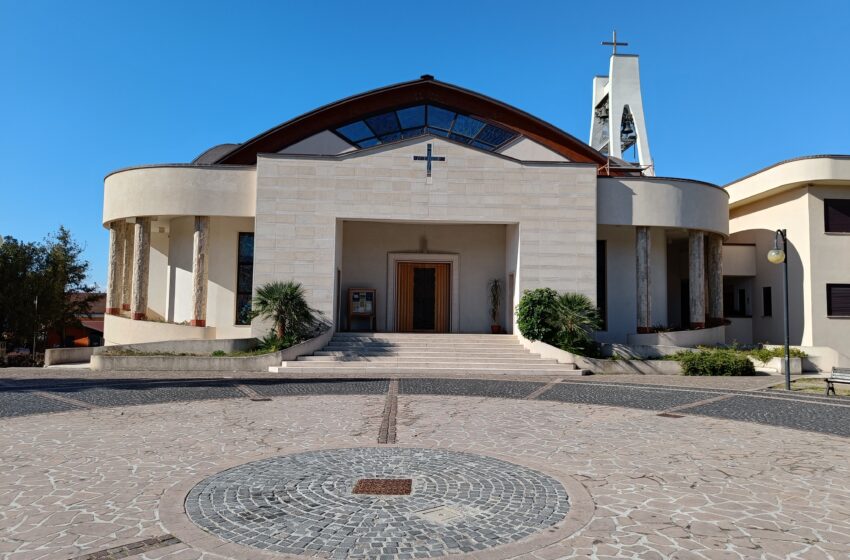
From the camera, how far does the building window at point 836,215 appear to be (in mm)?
21703

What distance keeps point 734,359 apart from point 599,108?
105 feet

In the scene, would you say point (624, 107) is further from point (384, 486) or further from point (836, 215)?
point (384, 486)

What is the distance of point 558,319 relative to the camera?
17469mm

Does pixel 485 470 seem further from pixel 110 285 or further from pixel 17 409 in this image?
pixel 110 285

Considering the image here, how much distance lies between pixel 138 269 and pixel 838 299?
998 inches

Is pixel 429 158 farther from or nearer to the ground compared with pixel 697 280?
farther from the ground

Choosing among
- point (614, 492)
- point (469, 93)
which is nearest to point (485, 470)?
point (614, 492)

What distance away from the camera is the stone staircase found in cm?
1577

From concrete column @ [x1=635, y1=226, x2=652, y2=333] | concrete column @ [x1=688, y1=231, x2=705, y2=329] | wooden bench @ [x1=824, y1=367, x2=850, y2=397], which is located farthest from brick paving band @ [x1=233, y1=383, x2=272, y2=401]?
concrete column @ [x1=688, y1=231, x2=705, y2=329]

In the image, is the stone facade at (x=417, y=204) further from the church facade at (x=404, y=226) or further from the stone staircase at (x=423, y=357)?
the stone staircase at (x=423, y=357)

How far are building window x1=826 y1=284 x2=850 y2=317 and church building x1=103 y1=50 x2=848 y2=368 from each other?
3881mm

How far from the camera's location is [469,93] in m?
22.7

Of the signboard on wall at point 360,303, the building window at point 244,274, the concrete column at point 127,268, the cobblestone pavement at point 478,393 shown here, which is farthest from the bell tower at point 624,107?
the concrete column at point 127,268

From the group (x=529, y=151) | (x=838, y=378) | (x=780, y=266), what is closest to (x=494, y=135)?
(x=529, y=151)
